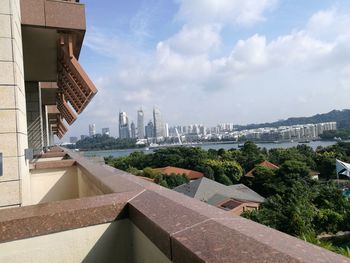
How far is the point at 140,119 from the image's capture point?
545 feet

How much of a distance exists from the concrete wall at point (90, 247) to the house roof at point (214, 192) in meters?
30.0

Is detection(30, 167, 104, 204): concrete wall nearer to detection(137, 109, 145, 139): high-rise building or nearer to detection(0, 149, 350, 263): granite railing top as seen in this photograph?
detection(0, 149, 350, 263): granite railing top

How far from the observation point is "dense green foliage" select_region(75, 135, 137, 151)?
278 feet

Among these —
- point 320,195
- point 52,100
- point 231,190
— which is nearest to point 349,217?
point 320,195

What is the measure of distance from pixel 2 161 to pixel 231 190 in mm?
34037

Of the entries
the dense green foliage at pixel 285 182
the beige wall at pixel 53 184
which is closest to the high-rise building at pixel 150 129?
the dense green foliage at pixel 285 182

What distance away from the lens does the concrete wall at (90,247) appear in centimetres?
178

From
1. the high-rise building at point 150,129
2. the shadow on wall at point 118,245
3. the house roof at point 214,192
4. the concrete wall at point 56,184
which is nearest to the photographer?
the shadow on wall at point 118,245

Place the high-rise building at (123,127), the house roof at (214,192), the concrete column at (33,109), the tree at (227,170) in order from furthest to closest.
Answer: the high-rise building at (123,127) < the tree at (227,170) < the house roof at (214,192) < the concrete column at (33,109)

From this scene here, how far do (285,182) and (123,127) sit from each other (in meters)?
109

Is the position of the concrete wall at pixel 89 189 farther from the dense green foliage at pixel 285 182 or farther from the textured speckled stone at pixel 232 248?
the dense green foliage at pixel 285 182

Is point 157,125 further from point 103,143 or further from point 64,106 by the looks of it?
point 64,106

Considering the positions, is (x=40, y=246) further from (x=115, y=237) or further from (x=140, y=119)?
(x=140, y=119)

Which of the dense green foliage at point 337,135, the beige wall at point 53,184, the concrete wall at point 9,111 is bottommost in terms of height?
the dense green foliage at point 337,135
